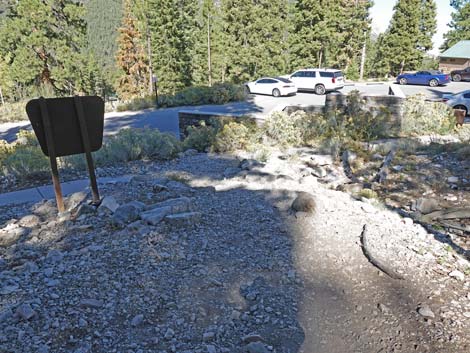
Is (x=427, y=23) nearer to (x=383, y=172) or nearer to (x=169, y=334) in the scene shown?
(x=383, y=172)

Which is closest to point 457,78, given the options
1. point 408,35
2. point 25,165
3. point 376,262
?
point 408,35

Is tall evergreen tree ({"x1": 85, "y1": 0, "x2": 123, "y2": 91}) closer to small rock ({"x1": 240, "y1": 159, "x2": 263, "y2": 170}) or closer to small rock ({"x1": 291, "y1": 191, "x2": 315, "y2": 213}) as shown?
small rock ({"x1": 240, "y1": 159, "x2": 263, "y2": 170})

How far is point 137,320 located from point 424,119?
11242 mm

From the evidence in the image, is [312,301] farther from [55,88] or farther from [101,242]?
[55,88]

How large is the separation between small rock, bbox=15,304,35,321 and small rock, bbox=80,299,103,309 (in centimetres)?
36

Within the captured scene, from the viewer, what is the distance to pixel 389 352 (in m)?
2.80

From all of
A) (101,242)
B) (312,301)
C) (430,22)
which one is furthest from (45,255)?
(430,22)

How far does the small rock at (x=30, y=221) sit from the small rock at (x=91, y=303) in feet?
6.55

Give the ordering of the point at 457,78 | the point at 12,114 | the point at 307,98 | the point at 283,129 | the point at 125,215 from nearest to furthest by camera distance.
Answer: the point at 125,215
the point at 283,129
the point at 12,114
the point at 307,98
the point at 457,78

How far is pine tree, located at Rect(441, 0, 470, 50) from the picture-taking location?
4212cm

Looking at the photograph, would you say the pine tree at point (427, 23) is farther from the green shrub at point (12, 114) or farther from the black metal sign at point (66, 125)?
the black metal sign at point (66, 125)

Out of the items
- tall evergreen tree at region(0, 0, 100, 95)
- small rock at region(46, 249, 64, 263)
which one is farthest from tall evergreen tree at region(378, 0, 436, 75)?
small rock at region(46, 249, 64, 263)

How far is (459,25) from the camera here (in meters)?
42.9

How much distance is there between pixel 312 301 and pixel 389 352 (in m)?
0.78
